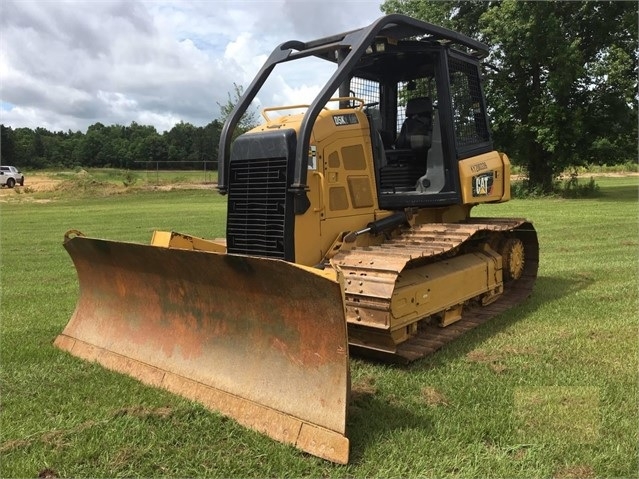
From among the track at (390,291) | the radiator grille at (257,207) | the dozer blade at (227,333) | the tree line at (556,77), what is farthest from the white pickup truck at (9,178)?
the track at (390,291)

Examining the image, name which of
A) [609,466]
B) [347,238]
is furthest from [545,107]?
[609,466]

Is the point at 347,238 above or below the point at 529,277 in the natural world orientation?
above

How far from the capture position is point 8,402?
13.7ft

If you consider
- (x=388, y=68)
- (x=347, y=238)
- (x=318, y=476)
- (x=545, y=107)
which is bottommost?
(x=318, y=476)

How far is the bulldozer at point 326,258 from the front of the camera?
12.7 ft

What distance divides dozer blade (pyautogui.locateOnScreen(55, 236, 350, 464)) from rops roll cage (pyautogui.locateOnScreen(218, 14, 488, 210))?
116 cm

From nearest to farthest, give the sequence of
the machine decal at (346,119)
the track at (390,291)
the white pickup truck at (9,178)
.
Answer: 1. the track at (390,291)
2. the machine decal at (346,119)
3. the white pickup truck at (9,178)

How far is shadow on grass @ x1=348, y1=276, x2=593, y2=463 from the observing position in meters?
3.62

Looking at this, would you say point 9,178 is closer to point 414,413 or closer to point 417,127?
point 417,127

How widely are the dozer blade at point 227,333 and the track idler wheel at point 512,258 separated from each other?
13.6 ft

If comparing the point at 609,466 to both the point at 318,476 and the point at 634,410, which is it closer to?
the point at 634,410

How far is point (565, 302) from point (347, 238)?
10.3 ft

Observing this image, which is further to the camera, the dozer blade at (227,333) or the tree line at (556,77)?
the tree line at (556,77)

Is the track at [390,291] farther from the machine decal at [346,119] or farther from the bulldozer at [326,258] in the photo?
the machine decal at [346,119]
